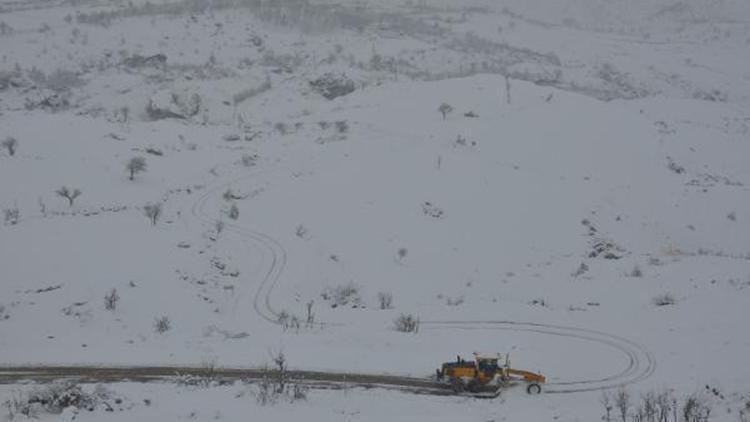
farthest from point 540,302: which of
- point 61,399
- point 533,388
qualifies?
point 61,399

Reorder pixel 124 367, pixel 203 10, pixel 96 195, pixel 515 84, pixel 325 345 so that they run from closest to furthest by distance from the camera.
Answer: pixel 124 367
pixel 325 345
pixel 96 195
pixel 515 84
pixel 203 10

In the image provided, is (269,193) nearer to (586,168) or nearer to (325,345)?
(325,345)

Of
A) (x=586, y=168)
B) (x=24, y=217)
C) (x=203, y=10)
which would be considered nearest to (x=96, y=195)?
(x=24, y=217)

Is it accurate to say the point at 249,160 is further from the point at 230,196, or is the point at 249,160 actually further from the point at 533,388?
the point at 533,388

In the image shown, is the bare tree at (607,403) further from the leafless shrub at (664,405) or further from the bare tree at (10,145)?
the bare tree at (10,145)

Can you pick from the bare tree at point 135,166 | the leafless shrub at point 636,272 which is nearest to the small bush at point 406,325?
the leafless shrub at point 636,272

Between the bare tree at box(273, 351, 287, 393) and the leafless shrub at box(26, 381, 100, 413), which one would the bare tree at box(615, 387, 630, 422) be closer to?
the bare tree at box(273, 351, 287, 393)
